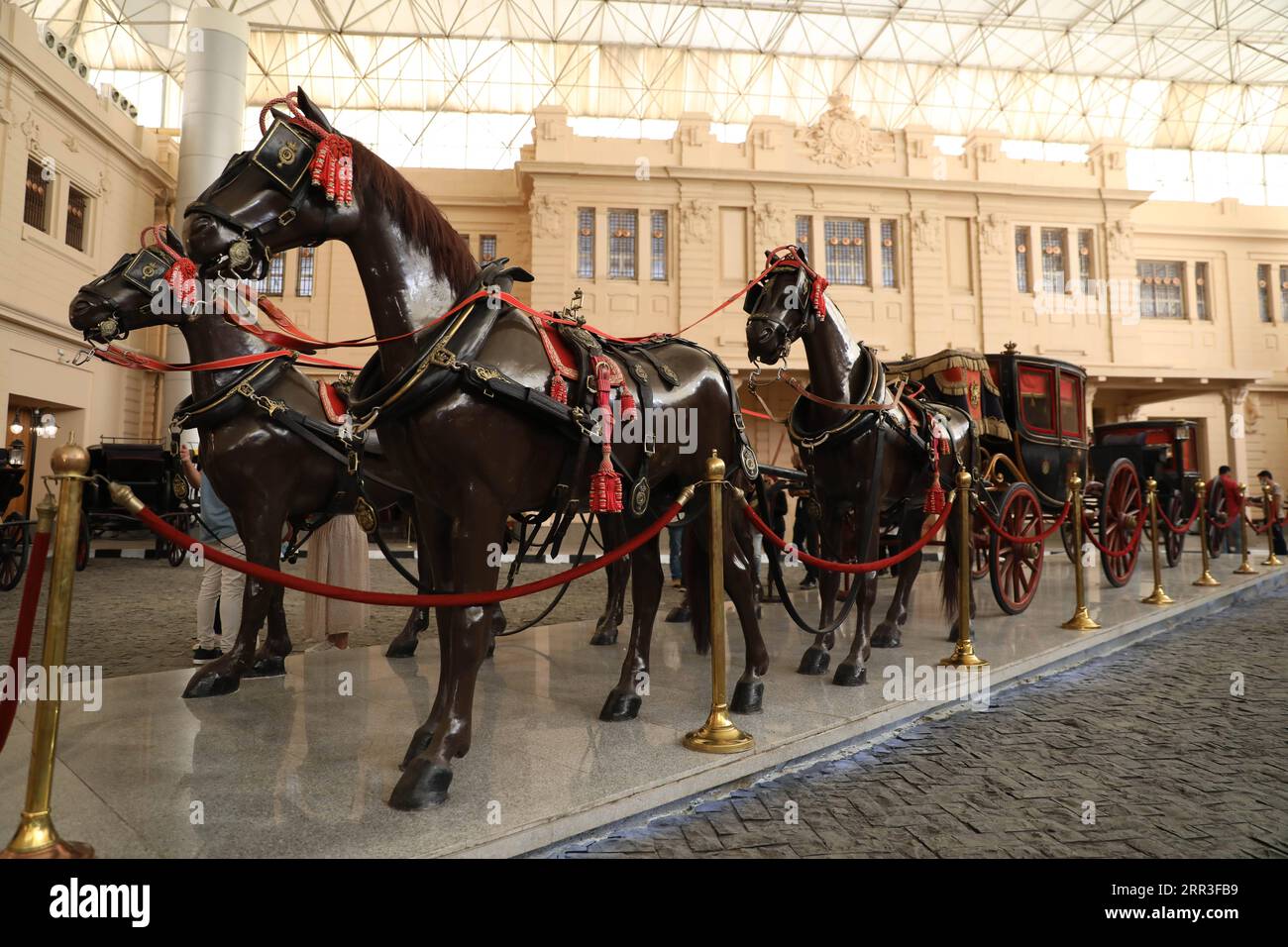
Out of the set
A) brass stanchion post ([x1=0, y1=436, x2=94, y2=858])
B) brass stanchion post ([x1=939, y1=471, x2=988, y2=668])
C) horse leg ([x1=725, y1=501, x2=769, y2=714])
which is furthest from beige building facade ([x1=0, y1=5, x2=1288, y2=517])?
brass stanchion post ([x1=0, y1=436, x2=94, y2=858])

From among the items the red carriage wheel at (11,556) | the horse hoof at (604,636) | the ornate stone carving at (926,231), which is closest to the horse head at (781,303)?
the horse hoof at (604,636)

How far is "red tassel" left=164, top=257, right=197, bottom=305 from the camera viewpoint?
11.6ft

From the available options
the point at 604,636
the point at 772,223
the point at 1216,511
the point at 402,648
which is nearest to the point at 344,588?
the point at 402,648

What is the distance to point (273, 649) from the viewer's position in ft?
14.3

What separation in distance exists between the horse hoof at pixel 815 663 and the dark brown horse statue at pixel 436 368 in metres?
2.08

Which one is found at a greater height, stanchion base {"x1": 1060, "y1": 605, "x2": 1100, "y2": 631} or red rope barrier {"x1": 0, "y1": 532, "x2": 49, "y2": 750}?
red rope barrier {"x1": 0, "y1": 532, "x2": 49, "y2": 750}

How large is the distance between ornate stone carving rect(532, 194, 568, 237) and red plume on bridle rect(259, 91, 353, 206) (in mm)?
17397

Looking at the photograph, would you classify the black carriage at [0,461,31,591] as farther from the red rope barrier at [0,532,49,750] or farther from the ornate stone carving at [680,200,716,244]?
the ornate stone carving at [680,200,716,244]

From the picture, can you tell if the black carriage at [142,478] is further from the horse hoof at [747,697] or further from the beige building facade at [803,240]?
the horse hoof at [747,697]

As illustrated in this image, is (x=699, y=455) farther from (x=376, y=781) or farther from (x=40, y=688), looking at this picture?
(x=40, y=688)

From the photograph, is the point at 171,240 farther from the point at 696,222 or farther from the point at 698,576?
the point at 696,222

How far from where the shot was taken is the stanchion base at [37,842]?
5.92 ft

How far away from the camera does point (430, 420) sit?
2.48m
